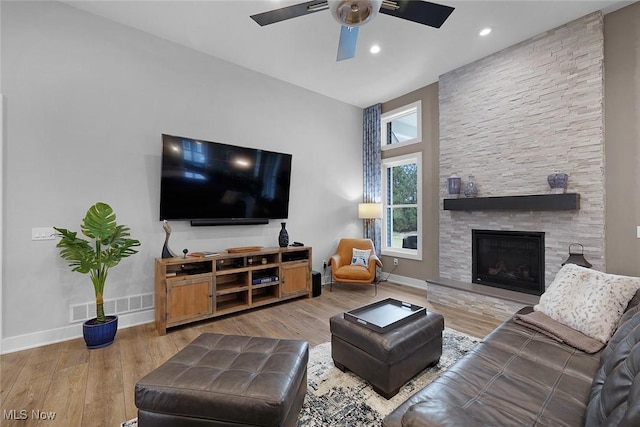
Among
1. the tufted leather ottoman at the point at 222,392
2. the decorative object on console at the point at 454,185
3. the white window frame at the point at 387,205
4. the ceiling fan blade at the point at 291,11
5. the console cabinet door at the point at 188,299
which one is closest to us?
the tufted leather ottoman at the point at 222,392

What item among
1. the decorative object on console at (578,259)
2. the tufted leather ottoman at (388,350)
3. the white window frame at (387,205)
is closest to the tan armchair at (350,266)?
the white window frame at (387,205)

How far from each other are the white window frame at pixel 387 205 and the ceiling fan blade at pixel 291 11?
332cm

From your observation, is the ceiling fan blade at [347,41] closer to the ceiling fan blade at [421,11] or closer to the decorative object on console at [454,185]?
the ceiling fan blade at [421,11]

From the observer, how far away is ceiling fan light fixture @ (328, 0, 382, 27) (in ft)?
5.94

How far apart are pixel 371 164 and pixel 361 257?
1.88 m

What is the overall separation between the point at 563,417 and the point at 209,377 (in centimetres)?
159

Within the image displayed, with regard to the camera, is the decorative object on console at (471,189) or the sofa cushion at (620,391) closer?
the sofa cushion at (620,391)

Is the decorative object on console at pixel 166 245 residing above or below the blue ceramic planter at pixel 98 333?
above

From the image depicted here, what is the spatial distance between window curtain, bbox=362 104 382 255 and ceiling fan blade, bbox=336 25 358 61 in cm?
286

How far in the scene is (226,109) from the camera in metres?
3.85

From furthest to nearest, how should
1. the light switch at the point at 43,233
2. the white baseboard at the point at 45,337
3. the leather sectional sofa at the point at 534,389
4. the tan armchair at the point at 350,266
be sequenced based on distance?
the tan armchair at the point at 350,266 < the light switch at the point at 43,233 < the white baseboard at the point at 45,337 < the leather sectional sofa at the point at 534,389

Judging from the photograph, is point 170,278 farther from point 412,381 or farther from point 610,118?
point 610,118

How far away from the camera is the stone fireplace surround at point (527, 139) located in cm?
302

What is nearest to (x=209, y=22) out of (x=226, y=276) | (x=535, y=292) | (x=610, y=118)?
(x=226, y=276)
